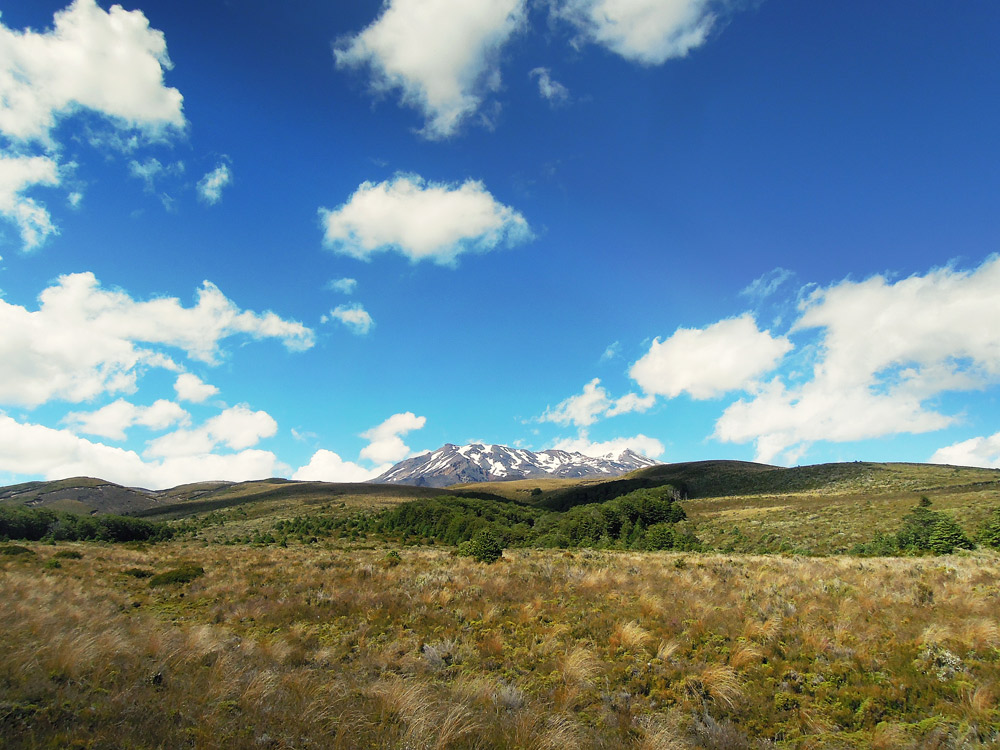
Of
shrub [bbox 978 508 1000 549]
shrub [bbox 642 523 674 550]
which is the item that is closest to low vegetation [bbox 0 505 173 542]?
shrub [bbox 642 523 674 550]

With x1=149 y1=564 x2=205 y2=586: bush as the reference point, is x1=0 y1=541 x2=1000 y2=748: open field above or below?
above

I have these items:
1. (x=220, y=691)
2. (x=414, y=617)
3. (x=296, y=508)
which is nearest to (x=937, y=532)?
(x=414, y=617)

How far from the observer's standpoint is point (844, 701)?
7.18 m

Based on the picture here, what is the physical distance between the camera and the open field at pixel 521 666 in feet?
18.2

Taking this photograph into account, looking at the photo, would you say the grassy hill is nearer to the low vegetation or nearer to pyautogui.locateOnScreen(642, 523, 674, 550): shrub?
pyautogui.locateOnScreen(642, 523, 674, 550): shrub

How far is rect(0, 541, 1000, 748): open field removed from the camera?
18.2ft

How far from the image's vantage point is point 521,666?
914cm

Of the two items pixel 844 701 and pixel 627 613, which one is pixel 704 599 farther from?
pixel 844 701

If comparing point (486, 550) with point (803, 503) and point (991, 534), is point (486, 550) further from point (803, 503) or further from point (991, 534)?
point (803, 503)

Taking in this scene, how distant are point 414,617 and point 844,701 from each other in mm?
10061

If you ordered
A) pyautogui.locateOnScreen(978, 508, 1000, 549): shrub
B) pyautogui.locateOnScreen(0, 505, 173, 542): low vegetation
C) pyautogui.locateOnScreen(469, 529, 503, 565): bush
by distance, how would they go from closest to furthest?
pyautogui.locateOnScreen(469, 529, 503, 565): bush, pyautogui.locateOnScreen(978, 508, 1000, 549): shrub, pyautogui.locateOnScreen(0, 505, 173, 542): low vegetation

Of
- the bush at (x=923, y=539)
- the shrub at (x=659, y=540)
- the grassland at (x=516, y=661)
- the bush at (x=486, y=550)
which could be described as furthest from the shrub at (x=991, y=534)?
the bush at (x=486, y=550)

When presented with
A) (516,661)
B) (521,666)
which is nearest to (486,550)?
(516,661)

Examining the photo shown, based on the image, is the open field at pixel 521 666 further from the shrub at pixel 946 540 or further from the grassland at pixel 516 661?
the shrub at pixel 946 540
